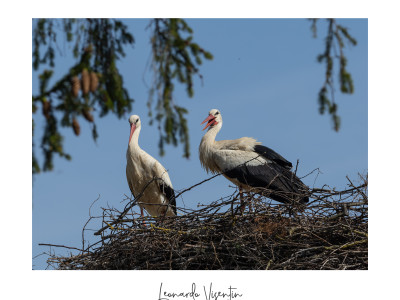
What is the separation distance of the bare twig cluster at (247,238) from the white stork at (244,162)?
1.15 m

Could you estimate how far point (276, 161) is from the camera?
5.86m

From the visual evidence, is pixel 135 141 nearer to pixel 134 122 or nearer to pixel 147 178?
pixel 134 122

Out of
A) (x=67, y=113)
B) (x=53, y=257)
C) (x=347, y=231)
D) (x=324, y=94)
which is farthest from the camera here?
(x=53, y=257)

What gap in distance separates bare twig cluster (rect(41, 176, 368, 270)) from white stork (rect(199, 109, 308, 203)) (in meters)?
1.15

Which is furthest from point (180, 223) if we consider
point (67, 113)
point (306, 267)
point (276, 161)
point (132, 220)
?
point (67, 113)

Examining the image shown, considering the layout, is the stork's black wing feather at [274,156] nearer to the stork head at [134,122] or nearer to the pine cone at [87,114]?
the stork head at [134,122]

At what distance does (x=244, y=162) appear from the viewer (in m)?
5.84

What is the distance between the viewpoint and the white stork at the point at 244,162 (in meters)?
5.72

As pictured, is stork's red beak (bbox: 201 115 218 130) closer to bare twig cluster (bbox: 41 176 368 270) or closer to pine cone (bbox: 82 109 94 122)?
bare twig cluster (bbox: 41 176 368 270)

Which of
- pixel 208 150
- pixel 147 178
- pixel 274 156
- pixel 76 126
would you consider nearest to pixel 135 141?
pixel 147 178

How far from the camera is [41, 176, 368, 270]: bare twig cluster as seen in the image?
4020mm

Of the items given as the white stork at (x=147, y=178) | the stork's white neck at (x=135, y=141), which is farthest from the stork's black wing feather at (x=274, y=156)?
the stork's white neck at (x=135, y=141)

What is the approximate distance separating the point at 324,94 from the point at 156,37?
0.99m

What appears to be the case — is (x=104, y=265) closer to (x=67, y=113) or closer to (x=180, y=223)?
(x=180, y=223)
